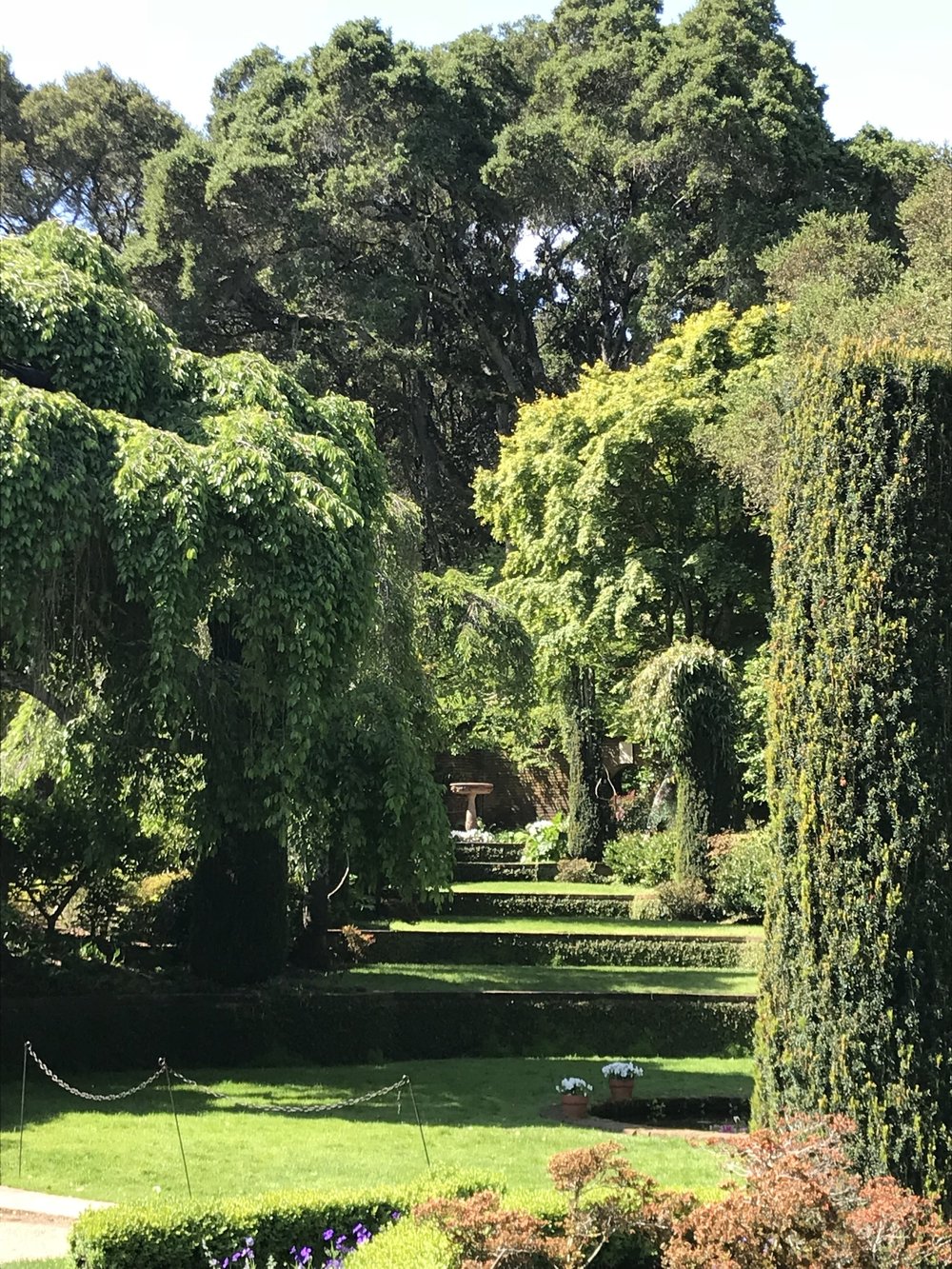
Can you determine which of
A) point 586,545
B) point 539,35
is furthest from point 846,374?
point 539,35

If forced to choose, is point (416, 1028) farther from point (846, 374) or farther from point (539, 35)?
point (539, 35)

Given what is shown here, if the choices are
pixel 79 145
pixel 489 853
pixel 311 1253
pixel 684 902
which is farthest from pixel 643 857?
pixel 79 145

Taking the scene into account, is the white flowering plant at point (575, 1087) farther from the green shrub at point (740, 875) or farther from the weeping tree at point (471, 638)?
the green shrub at point (740, 875)

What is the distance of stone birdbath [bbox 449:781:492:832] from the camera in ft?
99.7

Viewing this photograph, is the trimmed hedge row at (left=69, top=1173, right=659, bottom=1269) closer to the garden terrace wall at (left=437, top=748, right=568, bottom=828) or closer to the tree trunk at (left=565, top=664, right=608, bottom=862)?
the tree trunk at (left=565, top=664, right=608, bottom=862)

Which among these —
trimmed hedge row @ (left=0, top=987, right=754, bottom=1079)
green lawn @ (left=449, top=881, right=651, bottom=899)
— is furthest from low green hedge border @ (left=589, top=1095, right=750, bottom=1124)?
green lawn @ (left=449, top=881, right=651, bottom=899)

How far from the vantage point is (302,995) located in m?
12.2

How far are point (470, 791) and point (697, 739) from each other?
934cm

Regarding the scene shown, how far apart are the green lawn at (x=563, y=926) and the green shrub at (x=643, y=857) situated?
3.05 meters

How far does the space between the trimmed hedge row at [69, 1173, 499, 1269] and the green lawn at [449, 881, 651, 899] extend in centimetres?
1645

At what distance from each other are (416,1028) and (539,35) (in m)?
32.5

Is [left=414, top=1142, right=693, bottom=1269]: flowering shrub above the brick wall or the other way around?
the other way around

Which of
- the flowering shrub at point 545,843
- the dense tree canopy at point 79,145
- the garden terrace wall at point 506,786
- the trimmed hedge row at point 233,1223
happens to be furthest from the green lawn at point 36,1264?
the dense tree canopy at point 79,145

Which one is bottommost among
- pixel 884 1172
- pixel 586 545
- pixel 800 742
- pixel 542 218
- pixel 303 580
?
pixel 884 1172
